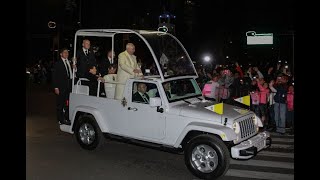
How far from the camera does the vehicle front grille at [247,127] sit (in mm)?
7707

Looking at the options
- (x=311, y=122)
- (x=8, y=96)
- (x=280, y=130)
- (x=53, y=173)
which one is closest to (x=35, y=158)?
(x=53, y=173)

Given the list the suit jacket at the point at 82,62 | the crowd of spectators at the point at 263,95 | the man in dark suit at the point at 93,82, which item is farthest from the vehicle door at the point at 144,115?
the crowd of spectators at the point at 263,95

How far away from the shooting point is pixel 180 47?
30.9ft

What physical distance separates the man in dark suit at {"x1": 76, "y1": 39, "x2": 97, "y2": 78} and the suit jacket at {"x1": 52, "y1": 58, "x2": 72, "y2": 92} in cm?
74

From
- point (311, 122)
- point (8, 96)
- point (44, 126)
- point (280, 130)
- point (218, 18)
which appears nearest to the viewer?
point (8, 96)

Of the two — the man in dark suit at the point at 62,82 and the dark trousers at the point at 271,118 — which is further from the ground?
the man in dark suit at the point at 62,82

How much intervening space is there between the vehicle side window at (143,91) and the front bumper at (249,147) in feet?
7.47

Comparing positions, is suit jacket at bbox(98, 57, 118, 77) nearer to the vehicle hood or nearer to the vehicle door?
the vehicle door

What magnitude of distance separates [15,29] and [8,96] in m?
0.74

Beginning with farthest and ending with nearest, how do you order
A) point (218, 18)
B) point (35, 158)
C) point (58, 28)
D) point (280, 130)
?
point (218, 18), point (58, 28), point (280, 130), point (35, 158)

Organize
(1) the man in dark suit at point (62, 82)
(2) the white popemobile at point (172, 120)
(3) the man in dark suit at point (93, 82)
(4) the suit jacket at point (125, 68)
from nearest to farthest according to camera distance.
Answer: (2) the white popemobile at point (172, 120)
(4) the suit jacket at point (125, 68)
(3) the man in dark suit at point (93, 82)
(1) the man in dark suit at point (62, 82)

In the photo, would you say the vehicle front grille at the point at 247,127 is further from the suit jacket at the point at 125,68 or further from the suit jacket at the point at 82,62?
the suit jacket at the point at 82,62

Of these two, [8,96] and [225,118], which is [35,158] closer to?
[225,118]

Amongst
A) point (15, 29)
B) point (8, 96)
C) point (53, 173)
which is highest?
point (15, 29)
